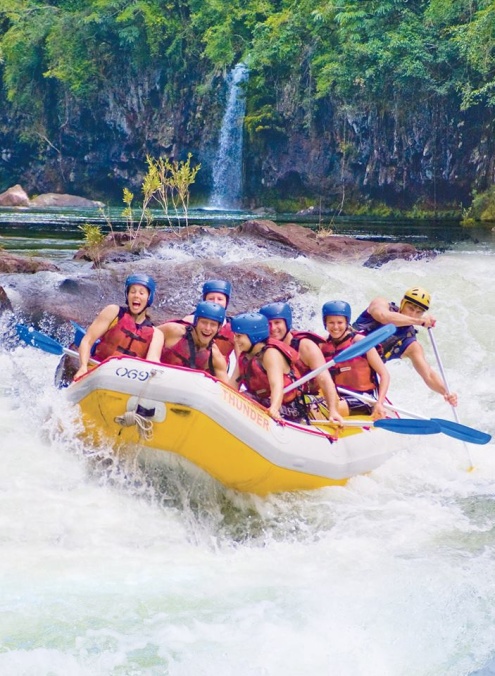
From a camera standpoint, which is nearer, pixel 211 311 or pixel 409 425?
pixel 211 311

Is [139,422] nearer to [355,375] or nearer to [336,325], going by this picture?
Answer: [336,325]

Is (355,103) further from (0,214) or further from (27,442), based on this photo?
(27,442)

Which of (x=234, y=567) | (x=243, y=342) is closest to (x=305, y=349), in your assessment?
(x=243, y=342)

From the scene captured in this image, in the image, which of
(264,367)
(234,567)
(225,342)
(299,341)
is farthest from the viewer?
(225,342)

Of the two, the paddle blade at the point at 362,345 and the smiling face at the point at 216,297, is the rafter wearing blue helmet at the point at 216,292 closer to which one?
the smiling face at the point at 216,297

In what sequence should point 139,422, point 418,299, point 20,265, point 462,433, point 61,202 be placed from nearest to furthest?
1. point 139,422
2. point 462,433
3. point 418,299
4. point 20,265
5. point 61,202

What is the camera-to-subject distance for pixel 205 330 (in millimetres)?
5945

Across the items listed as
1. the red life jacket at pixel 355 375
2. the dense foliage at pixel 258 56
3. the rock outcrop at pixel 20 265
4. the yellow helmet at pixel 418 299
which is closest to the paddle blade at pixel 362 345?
the red life jacket at pixel 355 375

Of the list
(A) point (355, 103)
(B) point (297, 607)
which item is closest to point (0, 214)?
(A) point (355, 103)

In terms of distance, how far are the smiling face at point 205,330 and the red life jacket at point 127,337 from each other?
1.24 ft

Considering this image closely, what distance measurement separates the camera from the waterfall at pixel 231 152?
31.7 metres

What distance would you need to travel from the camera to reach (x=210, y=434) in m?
5.31

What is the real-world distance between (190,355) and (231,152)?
2738 centimetres

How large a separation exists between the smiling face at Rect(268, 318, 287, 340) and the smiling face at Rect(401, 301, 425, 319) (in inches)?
53.0
